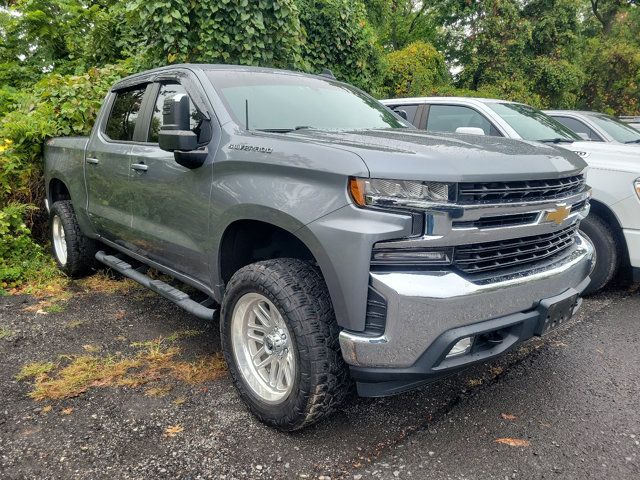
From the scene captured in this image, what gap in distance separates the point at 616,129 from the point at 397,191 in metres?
5.88

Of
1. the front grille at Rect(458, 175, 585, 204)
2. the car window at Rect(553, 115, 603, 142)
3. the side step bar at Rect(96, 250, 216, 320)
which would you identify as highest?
the car window at Rect(553, 115, 603, 142)

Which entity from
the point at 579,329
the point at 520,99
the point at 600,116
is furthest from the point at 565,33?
the point at 579,329

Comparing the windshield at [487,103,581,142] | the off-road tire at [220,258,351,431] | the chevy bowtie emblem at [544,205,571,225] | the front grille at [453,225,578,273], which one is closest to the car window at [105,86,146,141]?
the off-road tire at [220,258,351,431]

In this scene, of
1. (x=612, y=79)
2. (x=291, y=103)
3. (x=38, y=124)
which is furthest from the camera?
(x=612, y=79)

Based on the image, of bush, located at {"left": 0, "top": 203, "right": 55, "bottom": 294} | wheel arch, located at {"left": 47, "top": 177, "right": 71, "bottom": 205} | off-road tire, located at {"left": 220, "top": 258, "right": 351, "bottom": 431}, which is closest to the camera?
off-road tire, located at {"left": 220, "top": 258, "right": 351, "bottom": 431}

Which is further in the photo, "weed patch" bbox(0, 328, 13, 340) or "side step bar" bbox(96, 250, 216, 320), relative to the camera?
"weed patch" bbox(0, 328, 13, 340)

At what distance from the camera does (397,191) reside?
2229mm

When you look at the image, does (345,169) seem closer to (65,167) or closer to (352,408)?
(352,408)

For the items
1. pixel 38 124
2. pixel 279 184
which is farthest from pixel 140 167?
pixel 38 124

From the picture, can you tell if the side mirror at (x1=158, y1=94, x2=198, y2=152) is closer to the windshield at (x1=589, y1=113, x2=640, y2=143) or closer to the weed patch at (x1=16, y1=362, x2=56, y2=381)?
the weed patch at (x1=16, y1=362, x2=56, y2=381)

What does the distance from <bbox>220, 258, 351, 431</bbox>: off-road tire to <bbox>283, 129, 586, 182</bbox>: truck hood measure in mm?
641

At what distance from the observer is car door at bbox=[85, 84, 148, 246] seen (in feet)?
12.9

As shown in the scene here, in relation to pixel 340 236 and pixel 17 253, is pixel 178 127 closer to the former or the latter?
pixel 340 236

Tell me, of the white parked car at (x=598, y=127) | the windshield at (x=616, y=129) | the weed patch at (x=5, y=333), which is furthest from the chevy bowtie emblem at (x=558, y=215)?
the windshield at (x=616, y=129)
